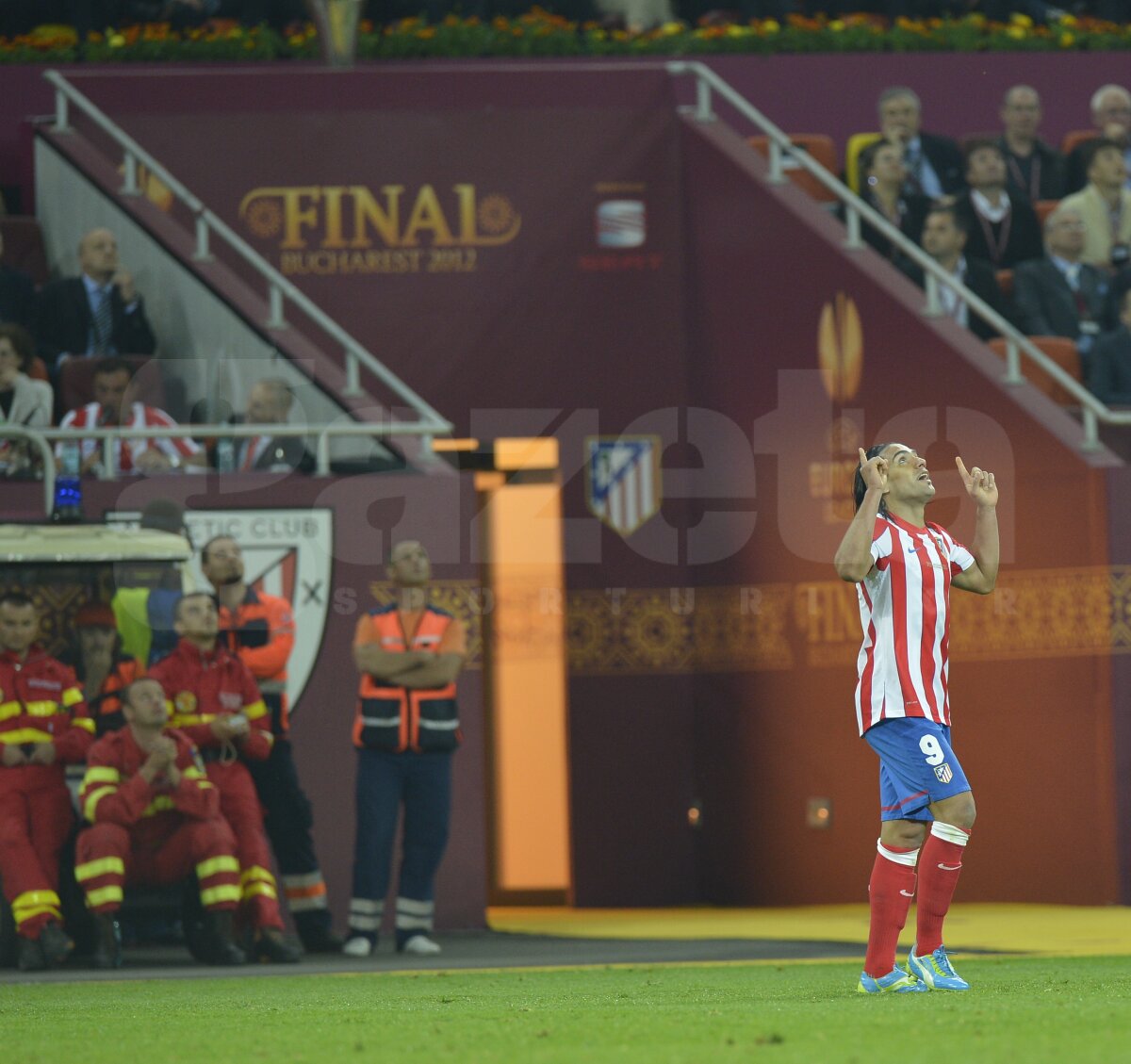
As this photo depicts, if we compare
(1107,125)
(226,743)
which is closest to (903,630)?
(226,743)

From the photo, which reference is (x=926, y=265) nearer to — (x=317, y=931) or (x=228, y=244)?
(x=228, y=244)

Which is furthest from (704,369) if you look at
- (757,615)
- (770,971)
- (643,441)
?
(770,971)

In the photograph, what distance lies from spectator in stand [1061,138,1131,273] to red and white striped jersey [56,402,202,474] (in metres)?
6.71

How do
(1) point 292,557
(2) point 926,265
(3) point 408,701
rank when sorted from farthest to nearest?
(2) point 926,265 → (1) point 292,557 → (3) point 408,701

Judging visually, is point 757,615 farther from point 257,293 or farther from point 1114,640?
point 257,293

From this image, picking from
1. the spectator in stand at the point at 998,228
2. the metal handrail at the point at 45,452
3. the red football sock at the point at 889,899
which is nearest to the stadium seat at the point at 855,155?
the spectator in stand at the point at 998,228

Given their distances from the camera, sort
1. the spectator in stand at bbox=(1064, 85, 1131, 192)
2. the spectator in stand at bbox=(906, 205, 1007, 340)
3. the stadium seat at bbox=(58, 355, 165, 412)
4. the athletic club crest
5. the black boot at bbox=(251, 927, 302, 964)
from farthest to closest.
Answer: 1. the spectator in stand at bbox=(1064, 85, 1131, 192)
2. the spectator in stand at bbox=(906, 205, 1007, 340)
3. the stadium seat at bbox=(58, 355, 165, 412)
4. the athletic club crest
5. the black boot at bbox=(251, 927, 302, 964)

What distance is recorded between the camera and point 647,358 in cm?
1669

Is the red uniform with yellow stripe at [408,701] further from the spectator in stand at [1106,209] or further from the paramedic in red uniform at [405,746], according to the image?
the spectator in stand at [1106,209]

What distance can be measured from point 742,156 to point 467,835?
5657mm

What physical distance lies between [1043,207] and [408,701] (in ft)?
23.3

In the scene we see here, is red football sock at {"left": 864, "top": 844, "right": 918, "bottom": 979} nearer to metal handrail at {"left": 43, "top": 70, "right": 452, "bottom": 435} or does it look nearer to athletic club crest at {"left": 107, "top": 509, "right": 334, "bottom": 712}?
metal handrail at {"left": 43, "top": 70, "right": 452, "bottom": 435}

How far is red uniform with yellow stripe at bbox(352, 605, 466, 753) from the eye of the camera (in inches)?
495

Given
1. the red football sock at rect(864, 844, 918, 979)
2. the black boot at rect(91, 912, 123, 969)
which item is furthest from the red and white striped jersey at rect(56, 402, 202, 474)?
the red football sock at rect(864, 844, 918, 979)
